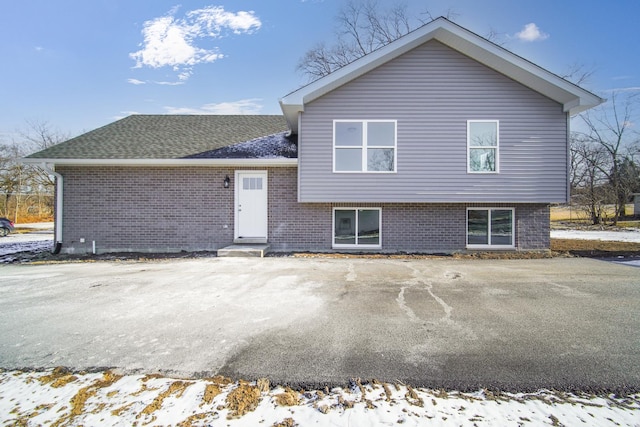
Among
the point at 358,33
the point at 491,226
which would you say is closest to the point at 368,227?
the point at 491,226

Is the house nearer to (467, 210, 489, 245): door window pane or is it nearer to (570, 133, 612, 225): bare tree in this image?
(467, 210, 489, 245): door window pane

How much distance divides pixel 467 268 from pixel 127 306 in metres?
7.00

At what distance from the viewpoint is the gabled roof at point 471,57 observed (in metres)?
8.59

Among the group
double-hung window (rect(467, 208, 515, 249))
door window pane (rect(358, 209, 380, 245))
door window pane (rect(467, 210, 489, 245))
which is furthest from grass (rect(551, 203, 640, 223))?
door window pane (rect(358, 209, 380, 245))

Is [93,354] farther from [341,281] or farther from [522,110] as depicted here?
[522,110]

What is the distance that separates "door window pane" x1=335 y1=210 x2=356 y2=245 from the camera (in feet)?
32.5

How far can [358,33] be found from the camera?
21.3 metres

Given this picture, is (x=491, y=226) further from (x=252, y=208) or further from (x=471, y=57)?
(x=252, y=208)

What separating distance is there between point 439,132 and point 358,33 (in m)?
15.7

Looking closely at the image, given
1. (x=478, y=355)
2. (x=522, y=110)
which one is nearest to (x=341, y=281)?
(x=478, y=355)

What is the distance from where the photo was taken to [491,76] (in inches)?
363

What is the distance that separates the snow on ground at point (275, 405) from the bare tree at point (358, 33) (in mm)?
21254

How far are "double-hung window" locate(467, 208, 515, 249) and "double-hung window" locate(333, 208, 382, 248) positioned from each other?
120 inches

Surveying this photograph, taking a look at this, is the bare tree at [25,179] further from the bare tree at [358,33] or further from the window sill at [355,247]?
the window sill at [355,247]
